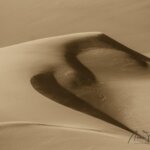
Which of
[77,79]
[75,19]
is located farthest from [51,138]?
Answer: [75,19]

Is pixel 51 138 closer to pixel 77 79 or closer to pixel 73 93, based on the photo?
pixel 73 93

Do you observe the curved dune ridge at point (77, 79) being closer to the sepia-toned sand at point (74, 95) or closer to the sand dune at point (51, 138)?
the sepia-toned sand at point (74, 95)

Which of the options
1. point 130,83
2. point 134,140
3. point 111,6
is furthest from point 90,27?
point 134,140

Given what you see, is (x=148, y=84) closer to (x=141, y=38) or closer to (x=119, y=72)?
(x=119, y=72)

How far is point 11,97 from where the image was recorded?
2742 millimetres

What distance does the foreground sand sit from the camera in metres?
2.24

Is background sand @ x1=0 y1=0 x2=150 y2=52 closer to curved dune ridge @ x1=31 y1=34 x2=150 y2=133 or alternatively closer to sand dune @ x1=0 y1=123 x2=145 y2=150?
curved dune ridge @ x1=31 y1=34 x2=150 y2=133

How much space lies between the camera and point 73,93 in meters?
3.04

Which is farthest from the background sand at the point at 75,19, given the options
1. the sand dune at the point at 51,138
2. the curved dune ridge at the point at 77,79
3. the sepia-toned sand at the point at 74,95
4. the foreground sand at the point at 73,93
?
the sand dune at the point at 51,138

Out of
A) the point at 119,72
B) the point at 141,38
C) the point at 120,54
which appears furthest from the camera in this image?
the point at 141,38

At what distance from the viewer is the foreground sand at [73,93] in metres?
2.24

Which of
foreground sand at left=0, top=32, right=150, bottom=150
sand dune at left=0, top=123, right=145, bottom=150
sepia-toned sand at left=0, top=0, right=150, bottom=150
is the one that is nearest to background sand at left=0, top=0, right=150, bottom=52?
sepia-toned sand at left=0, top=0, right=150, bottom=150

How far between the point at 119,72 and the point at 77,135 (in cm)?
145

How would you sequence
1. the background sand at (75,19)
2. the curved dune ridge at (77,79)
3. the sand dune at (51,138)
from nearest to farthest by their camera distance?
the sand dune at (51,138)
the curved dune ridge at (77,79)
the background sand at (75,19)
